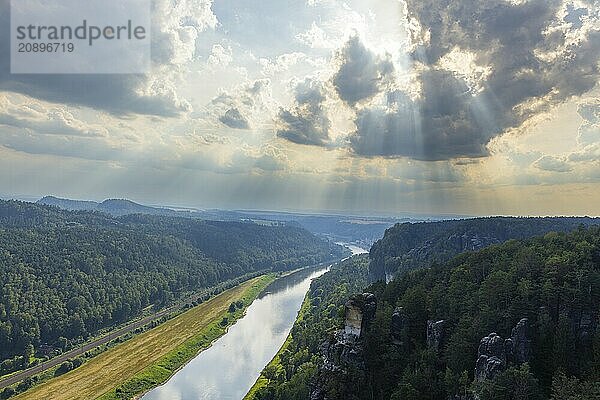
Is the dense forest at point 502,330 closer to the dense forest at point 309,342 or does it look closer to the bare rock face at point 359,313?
the bare rock face at point 359,313

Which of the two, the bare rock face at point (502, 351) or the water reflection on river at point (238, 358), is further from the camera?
the water reflection on river at point (238, 358)

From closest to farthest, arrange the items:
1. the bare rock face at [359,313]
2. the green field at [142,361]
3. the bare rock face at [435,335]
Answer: the bare rock face at [435,335], the bare rock face at [359,313], the green field at [142,361]

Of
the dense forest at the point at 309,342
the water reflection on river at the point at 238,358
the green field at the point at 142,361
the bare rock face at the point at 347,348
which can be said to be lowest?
the water reflection on river at the point at 238,358

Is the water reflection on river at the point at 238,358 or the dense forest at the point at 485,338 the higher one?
the dense forest at the point at 485,338

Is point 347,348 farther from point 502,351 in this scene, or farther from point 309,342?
point 309,342

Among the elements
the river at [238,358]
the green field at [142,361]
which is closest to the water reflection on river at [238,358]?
the river at [238,358]

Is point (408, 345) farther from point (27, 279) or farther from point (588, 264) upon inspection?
point (27, 279)

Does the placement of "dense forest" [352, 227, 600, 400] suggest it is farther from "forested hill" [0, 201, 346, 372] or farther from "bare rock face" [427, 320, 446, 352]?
"forested hill" [0, 201, 346, 372]
